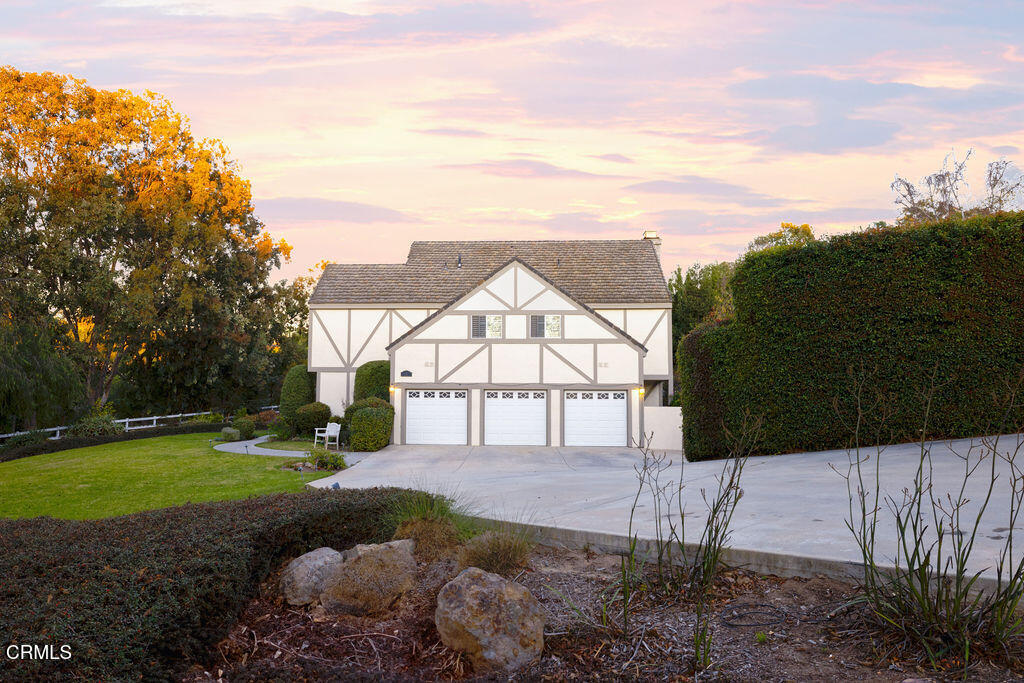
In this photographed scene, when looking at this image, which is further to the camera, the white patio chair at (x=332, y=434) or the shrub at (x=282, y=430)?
the shrub at (x=282, y=430)

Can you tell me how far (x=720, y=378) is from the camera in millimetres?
16531

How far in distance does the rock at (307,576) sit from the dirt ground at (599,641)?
Answer: 0.09 meters

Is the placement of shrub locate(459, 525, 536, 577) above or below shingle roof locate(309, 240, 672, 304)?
below

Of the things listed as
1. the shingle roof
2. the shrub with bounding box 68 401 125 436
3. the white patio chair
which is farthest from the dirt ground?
the shrub with bounding box 68 401 125 436

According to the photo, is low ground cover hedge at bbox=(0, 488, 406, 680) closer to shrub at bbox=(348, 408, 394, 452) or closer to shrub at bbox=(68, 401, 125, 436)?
shrub at bbox=(348, 408, 394, 452)

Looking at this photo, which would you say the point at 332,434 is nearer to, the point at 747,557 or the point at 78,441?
the point at 78,441

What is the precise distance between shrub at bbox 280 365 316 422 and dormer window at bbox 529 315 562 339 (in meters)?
9.59

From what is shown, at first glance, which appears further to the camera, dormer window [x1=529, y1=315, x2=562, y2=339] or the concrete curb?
dormer window [x1=529, y1=315, x2=562, y2=339]

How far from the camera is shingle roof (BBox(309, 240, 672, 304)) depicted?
1065 inches

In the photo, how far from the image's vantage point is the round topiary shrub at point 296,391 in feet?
89.1

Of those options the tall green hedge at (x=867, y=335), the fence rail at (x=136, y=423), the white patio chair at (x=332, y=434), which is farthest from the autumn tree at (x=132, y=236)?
the tall green hedge at (x=867, y=335)

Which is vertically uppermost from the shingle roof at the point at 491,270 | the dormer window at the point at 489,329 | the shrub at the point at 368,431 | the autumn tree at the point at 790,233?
the autumn tree at the point at 790,233

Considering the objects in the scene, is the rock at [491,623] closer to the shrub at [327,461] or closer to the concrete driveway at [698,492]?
the concrete driveway at [698,492]

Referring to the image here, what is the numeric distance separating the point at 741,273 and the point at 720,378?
241cm
